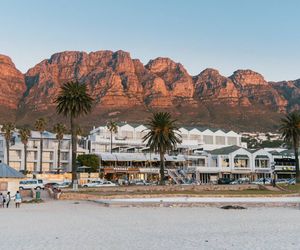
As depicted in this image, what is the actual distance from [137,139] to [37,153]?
105 ft

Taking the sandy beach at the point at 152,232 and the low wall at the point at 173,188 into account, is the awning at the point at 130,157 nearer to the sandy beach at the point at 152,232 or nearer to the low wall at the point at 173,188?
the low wall at the point at 173,188

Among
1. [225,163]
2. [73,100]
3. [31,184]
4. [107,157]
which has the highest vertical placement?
[73,100]

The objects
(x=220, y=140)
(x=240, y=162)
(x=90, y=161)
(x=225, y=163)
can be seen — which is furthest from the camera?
(x=220, y=140)

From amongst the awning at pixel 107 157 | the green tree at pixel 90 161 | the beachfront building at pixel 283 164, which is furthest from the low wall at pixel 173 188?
the beachfront building at pixel 283 164

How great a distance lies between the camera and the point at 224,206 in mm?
36688

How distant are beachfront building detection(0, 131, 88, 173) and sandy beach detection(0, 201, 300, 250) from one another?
274ft

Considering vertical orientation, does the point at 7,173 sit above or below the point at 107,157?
below

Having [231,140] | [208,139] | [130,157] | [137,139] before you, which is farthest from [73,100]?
[231,140]

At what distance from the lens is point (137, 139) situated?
132125mm

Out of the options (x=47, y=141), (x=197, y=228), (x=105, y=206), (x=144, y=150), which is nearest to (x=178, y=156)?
(x=144, y=150)

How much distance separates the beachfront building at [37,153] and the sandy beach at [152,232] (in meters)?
83.5

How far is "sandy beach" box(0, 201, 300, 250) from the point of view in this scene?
16.9 m

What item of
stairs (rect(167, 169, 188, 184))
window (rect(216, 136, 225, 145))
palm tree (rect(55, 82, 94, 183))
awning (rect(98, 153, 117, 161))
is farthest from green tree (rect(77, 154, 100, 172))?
window (rect(216, 136, 225, 145))

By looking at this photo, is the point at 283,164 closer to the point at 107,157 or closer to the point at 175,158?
the point at 175,158
